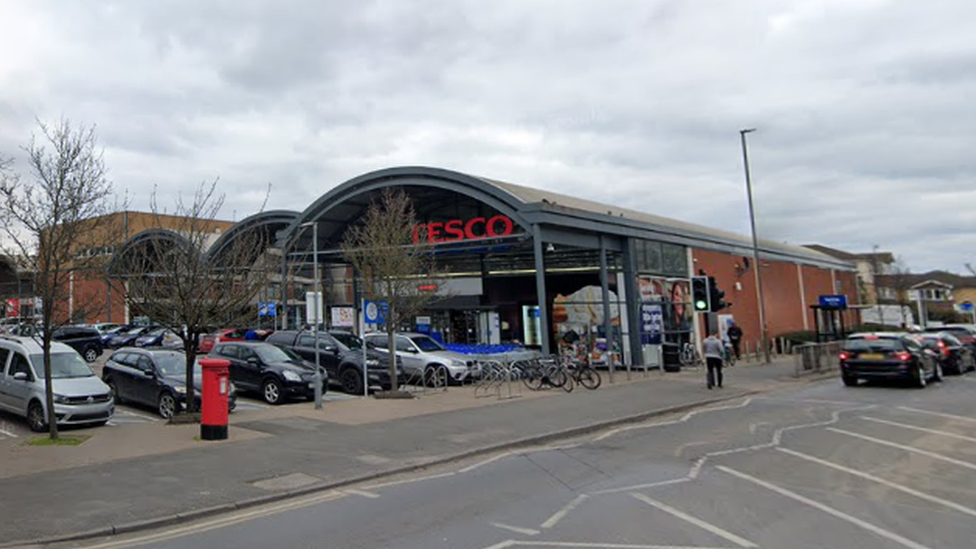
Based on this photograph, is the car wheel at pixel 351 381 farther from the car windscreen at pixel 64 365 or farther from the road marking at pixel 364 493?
the road marking at pixel 364 493

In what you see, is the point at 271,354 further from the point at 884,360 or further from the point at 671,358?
the point at 884,360

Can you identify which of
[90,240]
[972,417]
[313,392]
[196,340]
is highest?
[90,240]

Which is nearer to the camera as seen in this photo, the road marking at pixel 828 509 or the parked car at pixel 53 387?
the road marking at pixel 828 509

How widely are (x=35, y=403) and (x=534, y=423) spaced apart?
950 centimetres

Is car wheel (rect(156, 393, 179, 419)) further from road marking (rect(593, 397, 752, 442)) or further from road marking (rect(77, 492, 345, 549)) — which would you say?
road marking (rect(593, 397, 752, 442))

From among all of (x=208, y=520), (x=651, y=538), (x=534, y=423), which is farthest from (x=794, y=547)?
(x=534, y=423)

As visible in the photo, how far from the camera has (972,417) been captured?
520 inches

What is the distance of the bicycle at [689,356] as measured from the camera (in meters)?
27.5

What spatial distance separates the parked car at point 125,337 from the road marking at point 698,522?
37429 millimetres

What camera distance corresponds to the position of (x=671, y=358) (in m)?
25.6

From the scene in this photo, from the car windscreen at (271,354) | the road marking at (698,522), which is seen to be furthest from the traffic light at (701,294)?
the road marking at (698,522)

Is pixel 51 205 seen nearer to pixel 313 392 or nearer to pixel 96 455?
pixel 96 455

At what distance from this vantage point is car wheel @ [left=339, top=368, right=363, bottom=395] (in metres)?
18.9

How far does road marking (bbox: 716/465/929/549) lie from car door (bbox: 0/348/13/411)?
44.1 ft
